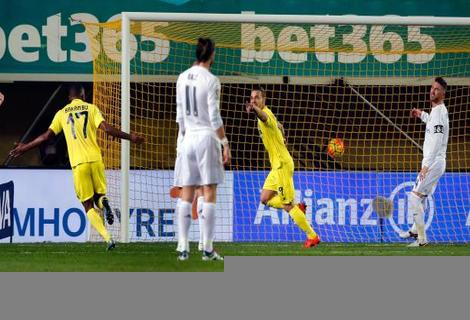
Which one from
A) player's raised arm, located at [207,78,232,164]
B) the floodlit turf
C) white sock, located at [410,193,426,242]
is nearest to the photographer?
player's raised arm, located at [207,78,232,164]

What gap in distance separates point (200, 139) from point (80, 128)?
407cm

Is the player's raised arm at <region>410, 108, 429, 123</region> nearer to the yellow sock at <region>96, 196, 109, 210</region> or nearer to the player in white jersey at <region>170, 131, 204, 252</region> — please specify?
the player in white jersey at <region>170, 131, 204, 252</region>

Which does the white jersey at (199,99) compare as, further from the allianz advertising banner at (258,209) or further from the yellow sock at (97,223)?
the allianz advertising banner at (258,209)

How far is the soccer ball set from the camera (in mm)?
20641

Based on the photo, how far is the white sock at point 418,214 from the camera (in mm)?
17719

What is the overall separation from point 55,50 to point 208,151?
980 centimetres

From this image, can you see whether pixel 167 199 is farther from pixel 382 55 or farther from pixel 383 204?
pixel 382 55

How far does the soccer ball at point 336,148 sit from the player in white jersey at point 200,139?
26.4ft

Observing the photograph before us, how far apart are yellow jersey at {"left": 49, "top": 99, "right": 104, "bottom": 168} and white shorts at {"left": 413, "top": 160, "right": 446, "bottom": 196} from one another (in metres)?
4.57

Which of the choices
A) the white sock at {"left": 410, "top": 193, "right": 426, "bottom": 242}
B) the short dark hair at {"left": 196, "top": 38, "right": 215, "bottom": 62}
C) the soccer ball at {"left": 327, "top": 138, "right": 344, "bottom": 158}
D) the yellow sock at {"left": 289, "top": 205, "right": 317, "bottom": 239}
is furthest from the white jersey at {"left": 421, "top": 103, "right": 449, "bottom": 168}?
the short dark hair at {"left": 196, "top": 38, "right": 215, "bottom": 62}

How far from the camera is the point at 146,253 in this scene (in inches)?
591

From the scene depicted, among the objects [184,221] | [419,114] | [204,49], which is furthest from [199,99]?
[419,114]

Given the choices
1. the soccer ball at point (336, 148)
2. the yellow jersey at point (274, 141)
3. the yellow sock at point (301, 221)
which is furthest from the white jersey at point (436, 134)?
the soccer ball at point (336, 148)

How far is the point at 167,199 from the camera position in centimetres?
1930
